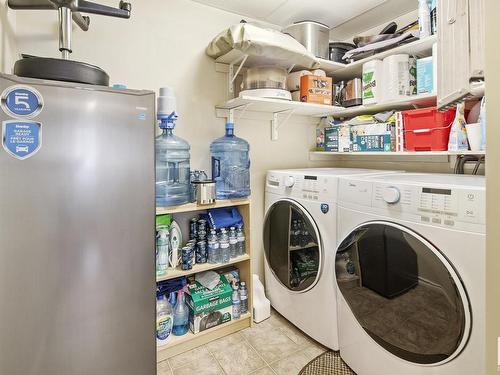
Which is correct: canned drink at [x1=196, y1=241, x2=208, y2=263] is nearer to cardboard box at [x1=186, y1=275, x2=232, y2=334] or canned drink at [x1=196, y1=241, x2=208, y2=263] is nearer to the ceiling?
cardboard box at [x1=186, y1=275, x2=232, y2=334]

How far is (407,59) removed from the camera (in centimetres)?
168

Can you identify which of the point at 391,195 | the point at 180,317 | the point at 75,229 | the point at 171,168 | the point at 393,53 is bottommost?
the point at 180,317

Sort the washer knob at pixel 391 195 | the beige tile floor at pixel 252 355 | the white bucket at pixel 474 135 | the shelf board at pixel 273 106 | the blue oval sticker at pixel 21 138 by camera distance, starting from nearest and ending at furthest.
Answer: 1. the blue oval sticker at pixel 21 138
2. the washer knob at pixel 391 195
3. the white bucket at pixel 474 135
4. the beige tile floor at pixel 252 355
5. the shelf board at pixel 273 106

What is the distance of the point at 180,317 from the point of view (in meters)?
1.63

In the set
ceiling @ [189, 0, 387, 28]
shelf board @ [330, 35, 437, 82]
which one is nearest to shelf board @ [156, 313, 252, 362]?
shelf board @ [330, 35, 437, 82]

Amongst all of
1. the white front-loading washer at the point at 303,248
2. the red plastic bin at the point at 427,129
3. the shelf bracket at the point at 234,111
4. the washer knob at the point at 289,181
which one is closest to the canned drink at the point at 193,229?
the white front-loading washer at the point at 303,248

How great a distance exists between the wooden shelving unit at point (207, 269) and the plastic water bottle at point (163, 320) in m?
0.04

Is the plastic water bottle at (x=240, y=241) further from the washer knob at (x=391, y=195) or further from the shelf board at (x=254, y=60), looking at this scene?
the shelf board at (x=254, y=60)

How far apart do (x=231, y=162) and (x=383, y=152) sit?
41.7 inches

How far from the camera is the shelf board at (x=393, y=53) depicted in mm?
1556

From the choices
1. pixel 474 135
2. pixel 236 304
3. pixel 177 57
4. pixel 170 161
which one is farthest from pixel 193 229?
pixel 474 135

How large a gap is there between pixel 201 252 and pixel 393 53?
70.8 inches

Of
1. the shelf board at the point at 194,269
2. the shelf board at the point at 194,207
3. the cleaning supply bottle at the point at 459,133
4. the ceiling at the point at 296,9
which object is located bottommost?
the shelf board at the point at 194,269

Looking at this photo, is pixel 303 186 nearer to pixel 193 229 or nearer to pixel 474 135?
pixel 193 229
